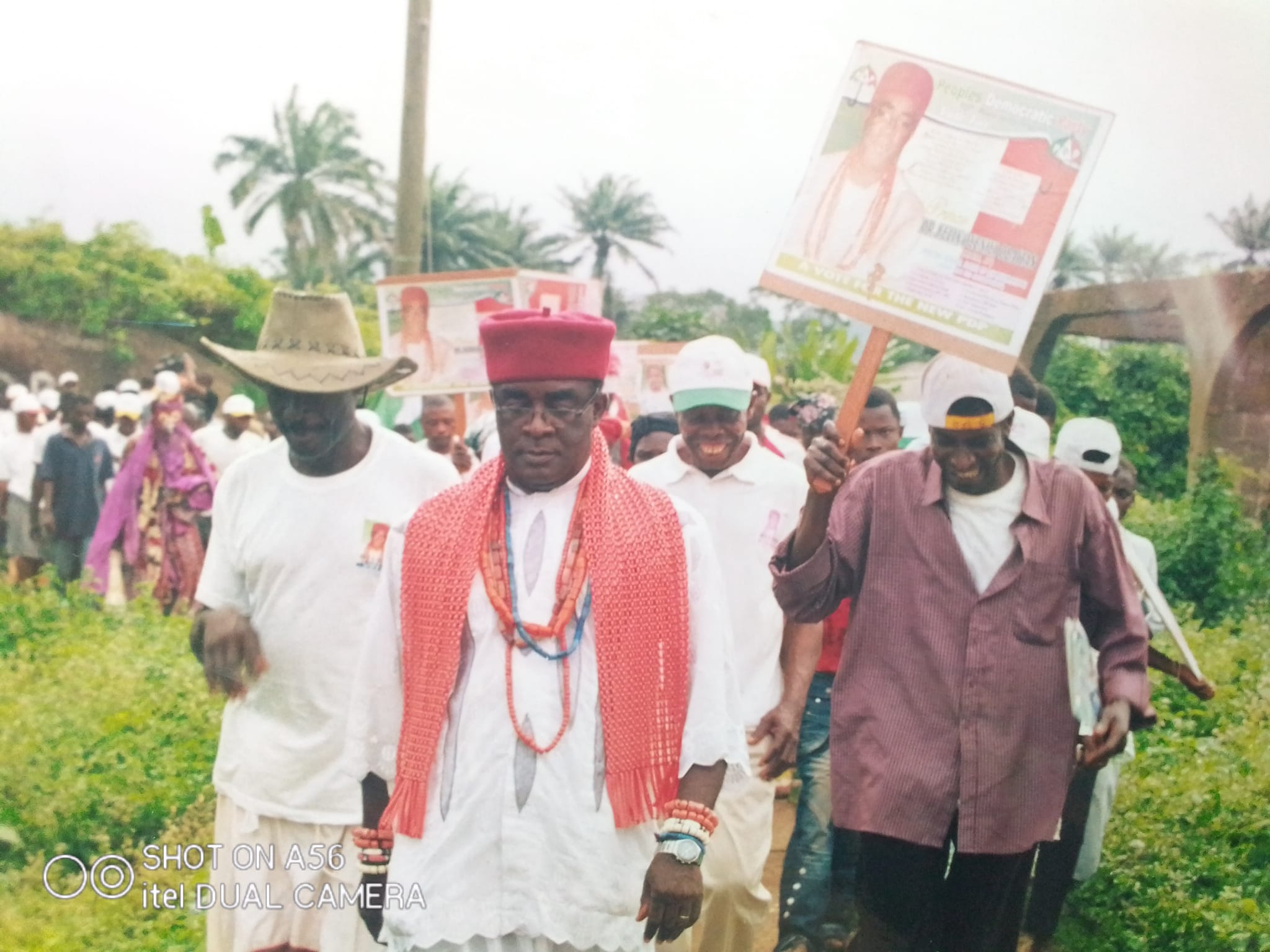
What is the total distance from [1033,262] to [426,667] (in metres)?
1.96

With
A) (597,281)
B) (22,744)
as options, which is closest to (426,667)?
(22,744)

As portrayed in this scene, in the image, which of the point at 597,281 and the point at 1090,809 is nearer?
the point at 1090,809

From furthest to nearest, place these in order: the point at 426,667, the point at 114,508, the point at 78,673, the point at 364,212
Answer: the point at 364,212, the point at 114,508, the point at 78,673, the point at 426,667

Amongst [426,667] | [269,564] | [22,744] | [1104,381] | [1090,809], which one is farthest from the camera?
[1104,381]

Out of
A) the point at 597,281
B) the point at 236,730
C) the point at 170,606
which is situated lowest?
the point at 170,606

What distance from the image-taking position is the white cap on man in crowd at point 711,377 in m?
4.40

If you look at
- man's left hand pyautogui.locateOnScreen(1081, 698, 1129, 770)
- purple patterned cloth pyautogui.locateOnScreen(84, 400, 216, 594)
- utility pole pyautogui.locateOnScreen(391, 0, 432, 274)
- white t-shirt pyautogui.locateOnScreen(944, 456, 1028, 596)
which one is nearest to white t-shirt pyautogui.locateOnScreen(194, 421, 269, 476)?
purple patterned cloth pyautogui.locateOnScreen(84, 400, 216, 594)

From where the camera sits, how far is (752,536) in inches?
175

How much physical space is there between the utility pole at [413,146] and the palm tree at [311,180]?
0.21 m

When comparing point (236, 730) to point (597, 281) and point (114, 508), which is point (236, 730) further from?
point (114, 508)

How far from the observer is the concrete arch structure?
5.52m

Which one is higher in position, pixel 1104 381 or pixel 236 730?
pixel 1104 381

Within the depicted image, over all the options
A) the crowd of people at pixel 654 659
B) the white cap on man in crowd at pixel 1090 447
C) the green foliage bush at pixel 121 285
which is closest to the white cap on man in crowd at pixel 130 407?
the green foliage bush at pixel 121 285

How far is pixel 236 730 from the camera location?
3.73 metres
